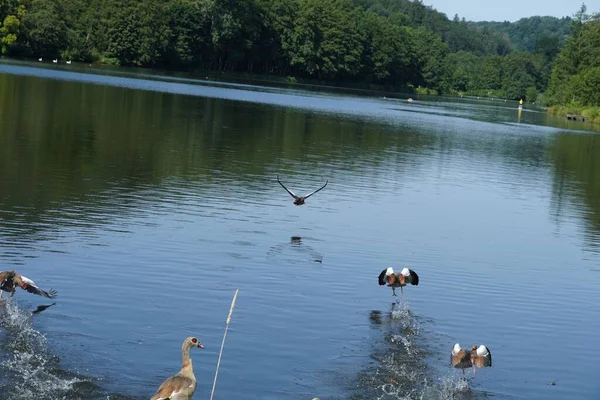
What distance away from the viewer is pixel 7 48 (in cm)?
12538

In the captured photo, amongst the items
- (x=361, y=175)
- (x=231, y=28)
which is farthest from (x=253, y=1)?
(x=361, y=175)

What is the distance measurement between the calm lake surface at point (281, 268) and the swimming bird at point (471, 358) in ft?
1.41

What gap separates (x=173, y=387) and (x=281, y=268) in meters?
11.0

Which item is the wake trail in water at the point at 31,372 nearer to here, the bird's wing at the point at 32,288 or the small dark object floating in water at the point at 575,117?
the bird's wing at the point at 32,288

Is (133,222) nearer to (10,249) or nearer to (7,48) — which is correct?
(10,249)

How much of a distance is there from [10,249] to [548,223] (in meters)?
19.1

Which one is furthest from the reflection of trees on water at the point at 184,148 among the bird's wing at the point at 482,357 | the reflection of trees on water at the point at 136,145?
the bird's wing at the point at 482,357

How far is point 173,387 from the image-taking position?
11312mm

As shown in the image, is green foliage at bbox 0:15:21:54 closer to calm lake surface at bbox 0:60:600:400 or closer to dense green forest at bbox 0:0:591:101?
dense green forest at bbox 0:0:591:101

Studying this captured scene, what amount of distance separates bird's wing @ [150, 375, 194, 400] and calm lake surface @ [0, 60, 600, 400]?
2.22 metres

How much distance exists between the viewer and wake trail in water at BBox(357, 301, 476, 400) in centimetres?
1474

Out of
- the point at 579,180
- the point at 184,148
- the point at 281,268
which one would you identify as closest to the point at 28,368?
the point at 281,268

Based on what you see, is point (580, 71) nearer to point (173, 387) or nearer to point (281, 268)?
point (281, 268)

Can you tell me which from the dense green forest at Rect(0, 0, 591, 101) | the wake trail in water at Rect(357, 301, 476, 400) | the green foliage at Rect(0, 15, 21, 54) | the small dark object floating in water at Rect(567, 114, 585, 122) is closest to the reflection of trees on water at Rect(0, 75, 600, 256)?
the wake trail in water at Rect(357, 301, 476, 400)
